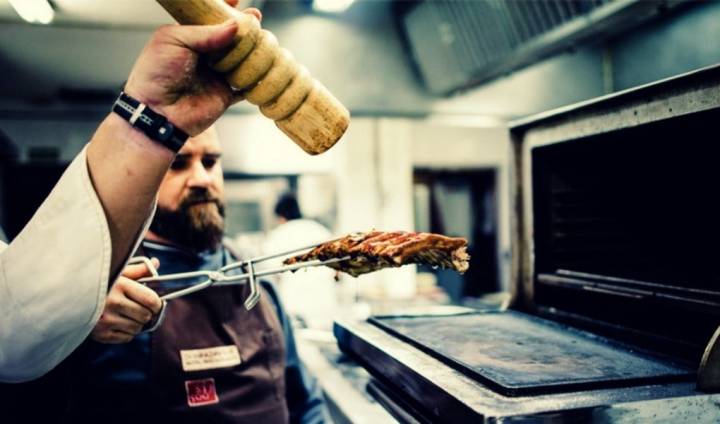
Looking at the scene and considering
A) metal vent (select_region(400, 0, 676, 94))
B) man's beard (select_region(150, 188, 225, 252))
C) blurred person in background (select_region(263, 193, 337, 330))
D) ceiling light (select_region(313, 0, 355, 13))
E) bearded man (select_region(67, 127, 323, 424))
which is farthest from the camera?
blurred person in background (select_region(263, 193, 337, 330))

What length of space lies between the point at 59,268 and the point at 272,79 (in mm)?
402

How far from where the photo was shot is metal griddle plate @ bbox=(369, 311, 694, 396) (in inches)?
33.5

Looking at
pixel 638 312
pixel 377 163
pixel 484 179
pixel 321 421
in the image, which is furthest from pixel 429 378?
pixel 484 179

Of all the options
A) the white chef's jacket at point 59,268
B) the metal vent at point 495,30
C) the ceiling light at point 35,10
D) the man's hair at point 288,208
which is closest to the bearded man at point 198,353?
the white chef's jacket at point 59,268

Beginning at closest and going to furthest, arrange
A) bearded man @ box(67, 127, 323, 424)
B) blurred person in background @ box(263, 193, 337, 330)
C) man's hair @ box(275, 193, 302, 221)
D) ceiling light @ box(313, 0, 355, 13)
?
bearded man @ box(67, 127, 323, 424) → ceiling light @ box(313, 0, 355, 13) → blurred person in background @ box(263, 193, 337, 330) → man's hair @ box(275, 193, 302, 221)

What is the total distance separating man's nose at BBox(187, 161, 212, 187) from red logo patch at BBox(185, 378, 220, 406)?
65cm

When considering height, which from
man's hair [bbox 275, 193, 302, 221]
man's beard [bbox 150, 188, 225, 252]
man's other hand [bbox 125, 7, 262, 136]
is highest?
man's other hand [bbox 125, 7, 262, 136]

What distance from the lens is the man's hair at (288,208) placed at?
423 centimetres

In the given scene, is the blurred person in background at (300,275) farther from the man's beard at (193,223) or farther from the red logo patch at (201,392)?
the red logo patch at (201,392)

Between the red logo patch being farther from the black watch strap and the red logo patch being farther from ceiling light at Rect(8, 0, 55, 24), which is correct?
ceiling light at Rect(8, 0, 55, 24)

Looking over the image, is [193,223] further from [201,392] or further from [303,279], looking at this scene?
[303,279]

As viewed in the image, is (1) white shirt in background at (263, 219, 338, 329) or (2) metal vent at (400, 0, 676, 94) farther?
(1) white shirt in background at (263, 219, 338, 329)

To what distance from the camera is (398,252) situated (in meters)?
0.93

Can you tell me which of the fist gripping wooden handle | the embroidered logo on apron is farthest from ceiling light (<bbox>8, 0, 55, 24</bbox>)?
the fist gripping wooden handle
